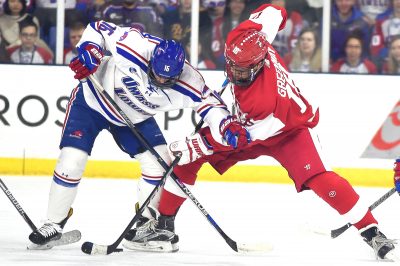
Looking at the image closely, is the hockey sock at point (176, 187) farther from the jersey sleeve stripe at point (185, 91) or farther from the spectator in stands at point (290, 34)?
the spectator in stands at point (290, 34)

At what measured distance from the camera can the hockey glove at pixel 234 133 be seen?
4.59m

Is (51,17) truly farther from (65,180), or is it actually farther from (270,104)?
(270,104)

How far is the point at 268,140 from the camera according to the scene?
4828 millimetres

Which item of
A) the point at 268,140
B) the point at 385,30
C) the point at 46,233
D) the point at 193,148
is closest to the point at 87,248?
the point at 46,233

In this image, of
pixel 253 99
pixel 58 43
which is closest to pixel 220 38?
pixel 58 43

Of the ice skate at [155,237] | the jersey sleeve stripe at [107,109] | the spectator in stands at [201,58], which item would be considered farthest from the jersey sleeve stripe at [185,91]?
the spectator in stands at [201,58]

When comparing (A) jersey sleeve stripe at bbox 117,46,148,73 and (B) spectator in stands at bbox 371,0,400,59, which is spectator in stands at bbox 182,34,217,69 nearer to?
(B) spectator in stands at bbox 371,0,400,59

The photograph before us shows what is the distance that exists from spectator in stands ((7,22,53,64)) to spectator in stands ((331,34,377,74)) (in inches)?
75.2

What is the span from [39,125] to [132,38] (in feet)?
8.48

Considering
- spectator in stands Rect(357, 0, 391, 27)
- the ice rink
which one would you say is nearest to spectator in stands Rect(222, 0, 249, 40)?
spectator in stands Rect(357, 0, 391, 27)

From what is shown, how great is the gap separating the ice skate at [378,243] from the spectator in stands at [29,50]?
129 inches

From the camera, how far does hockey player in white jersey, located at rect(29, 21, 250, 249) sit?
4680 mm

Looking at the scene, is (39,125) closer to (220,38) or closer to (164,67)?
(220,38)

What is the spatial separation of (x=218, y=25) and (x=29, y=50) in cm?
126
